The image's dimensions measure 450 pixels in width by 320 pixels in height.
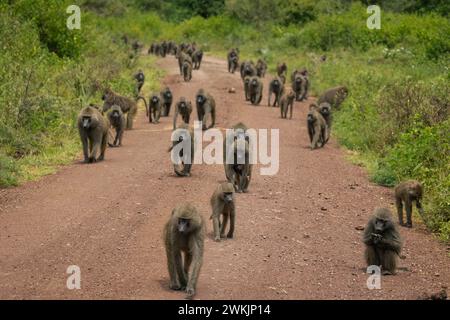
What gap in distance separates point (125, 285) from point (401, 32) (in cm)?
2915

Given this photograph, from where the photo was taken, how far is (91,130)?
14227 millimetres

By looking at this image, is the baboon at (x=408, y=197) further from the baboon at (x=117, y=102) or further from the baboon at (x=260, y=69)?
the baboon at (x=260, y=69)

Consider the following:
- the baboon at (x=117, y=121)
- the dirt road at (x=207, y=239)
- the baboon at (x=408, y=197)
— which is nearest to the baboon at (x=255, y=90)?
the baboon at (x=117, y=121)

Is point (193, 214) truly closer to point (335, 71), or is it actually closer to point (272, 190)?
point (272, 190)

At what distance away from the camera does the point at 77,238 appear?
9.27 meters

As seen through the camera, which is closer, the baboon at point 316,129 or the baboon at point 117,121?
the baboon at point 117,121

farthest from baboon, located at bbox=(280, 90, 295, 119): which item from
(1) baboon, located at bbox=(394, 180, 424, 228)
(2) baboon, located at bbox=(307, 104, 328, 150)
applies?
(1) baboon, located at bbox=(394, 180, 424, 228)

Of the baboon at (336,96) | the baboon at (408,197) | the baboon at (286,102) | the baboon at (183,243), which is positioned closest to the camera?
the baboon at (183,243)

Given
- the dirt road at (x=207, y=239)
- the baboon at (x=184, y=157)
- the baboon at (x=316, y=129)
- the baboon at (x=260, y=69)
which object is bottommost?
the dirt road at (x=207, y=239)

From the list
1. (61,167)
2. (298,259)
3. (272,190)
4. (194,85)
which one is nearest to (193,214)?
(298,259)

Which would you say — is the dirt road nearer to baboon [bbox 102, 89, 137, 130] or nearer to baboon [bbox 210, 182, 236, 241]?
baboon [bbox 210, 182, 236, 241]

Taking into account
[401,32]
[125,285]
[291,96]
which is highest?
[401,32]

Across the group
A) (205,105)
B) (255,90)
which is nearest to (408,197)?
(205,105)

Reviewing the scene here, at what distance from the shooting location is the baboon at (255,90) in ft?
79.3
